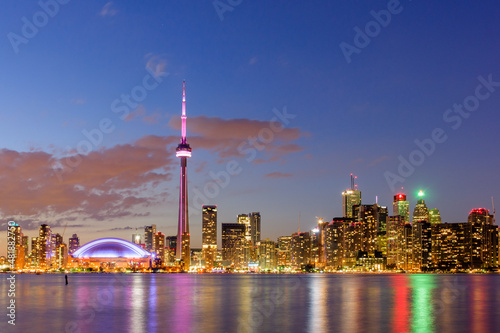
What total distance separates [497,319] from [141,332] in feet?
115

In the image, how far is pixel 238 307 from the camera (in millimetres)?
73875

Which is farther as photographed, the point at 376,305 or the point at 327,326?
the point at 376,305

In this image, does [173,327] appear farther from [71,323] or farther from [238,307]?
[238,307]

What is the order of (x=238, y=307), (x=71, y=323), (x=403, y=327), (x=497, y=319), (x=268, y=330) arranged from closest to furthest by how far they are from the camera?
(x=268, y=330)
(x=403, y=327)
(x=71, y=323)
(x=497, y=319)
(x=238, y=307)

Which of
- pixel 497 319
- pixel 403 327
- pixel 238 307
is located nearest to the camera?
pixel 403 327

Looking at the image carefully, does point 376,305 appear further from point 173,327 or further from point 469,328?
point 173,327

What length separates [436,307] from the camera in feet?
243

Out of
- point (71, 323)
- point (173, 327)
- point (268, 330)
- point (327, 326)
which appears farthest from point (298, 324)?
point (71, 323)

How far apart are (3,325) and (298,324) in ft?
84.7

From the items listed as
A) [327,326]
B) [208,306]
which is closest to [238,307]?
[208,306]

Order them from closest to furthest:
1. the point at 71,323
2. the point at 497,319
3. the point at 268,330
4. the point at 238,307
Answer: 1. the point at 268,330
2. the point at 71,323
3. the point at 497,319
4. the point at 238,307

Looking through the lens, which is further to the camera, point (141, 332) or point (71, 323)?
point (71, 323)

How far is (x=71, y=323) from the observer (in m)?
55.2

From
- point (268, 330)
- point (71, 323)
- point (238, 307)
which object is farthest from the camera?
point (238, 307)
